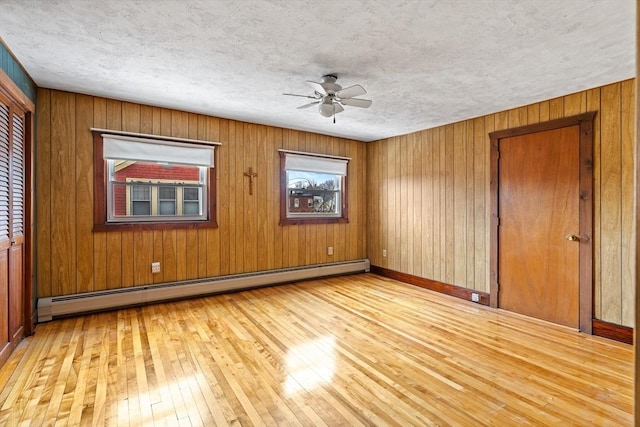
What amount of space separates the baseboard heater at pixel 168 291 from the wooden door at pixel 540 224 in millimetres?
2674

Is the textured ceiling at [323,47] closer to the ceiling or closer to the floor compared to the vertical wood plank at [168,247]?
closer to the ceiling

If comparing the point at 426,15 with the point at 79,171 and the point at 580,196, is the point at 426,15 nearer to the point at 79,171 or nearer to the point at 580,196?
the point at 580,196

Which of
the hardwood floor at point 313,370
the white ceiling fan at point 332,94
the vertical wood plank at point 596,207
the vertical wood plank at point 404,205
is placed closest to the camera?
the hardwood floor at point 313,370

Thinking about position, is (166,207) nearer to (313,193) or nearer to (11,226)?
(11,226)

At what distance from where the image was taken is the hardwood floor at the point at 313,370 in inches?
74.2

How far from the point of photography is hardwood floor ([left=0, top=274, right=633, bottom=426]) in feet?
6.19

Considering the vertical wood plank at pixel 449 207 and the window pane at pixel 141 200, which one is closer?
the window pane at pixel 141 200

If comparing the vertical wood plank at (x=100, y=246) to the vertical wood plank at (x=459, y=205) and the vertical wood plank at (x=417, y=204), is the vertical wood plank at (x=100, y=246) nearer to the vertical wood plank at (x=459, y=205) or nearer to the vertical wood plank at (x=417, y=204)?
the vertical wood plank at (x=417, y=204)

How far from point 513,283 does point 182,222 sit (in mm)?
4218

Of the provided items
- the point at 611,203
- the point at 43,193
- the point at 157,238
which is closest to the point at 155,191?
the point at 157,238

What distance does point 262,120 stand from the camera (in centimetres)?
447

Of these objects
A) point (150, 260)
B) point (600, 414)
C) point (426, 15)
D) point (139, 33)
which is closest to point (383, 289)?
point (600, 414)

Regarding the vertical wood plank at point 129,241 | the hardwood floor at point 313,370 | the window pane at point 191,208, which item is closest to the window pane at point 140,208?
the vertical wood plank at point 129,241

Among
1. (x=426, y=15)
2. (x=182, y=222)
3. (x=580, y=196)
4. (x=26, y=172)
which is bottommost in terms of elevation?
(x=182, y=222)
